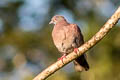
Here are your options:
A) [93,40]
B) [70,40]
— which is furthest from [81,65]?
[93,40]

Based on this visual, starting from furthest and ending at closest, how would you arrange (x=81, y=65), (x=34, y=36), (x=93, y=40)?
(x=34, y=36), (x=81, y=65), (x=93, y=40)

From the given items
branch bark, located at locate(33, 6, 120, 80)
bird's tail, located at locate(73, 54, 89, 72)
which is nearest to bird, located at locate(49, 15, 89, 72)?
A: bird's tail, located at locate(73, 54, 89, 72)

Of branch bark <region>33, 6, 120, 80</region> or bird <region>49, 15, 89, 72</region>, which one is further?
bird <region>49, 15, 89, 72</region>

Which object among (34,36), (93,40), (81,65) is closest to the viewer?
(93,40)

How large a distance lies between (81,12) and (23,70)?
267 centimetres

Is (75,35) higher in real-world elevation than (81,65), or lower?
higher

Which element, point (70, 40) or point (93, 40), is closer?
point (93, 40)

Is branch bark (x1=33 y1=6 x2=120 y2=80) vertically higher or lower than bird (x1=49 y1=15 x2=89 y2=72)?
higher

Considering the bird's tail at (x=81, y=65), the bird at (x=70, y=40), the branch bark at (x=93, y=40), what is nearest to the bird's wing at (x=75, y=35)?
the bird at (x=70, y=40)

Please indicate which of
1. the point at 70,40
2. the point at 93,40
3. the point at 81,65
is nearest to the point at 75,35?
the point at 70,40

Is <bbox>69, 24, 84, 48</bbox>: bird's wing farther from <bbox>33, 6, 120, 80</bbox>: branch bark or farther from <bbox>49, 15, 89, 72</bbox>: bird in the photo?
<bbox>33, 6, 120, 80</bbox>: branch bark

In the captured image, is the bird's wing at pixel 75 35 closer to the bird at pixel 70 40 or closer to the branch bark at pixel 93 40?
the bird at pixel 70 40

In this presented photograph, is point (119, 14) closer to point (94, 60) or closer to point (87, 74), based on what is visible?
point (87, 74)

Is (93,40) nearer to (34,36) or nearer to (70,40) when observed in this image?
(70,40)
